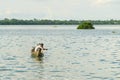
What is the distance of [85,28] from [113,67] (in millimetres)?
142980

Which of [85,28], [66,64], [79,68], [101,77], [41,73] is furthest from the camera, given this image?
[85,28]

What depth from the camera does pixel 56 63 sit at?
140 ft

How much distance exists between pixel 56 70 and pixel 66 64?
492 centimetres

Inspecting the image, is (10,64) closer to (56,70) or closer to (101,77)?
(56,70)

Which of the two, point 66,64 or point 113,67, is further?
point 66,64

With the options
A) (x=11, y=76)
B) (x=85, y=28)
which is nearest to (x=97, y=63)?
(x=11, y=76)

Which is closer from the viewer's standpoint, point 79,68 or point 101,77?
point 101,77

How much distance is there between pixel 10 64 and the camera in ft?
138

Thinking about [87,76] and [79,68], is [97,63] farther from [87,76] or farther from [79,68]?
[87,76]

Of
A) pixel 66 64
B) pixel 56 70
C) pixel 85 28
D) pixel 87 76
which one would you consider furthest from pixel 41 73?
pixel 85 28


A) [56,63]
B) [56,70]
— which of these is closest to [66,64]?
[56,63]

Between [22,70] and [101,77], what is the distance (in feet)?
26.7

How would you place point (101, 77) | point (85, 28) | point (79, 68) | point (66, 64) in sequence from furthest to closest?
point (85, 28) → point (66, 64) → point (79, 68) → point (101, 77)

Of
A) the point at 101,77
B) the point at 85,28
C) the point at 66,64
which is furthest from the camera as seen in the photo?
the point at 85,28
